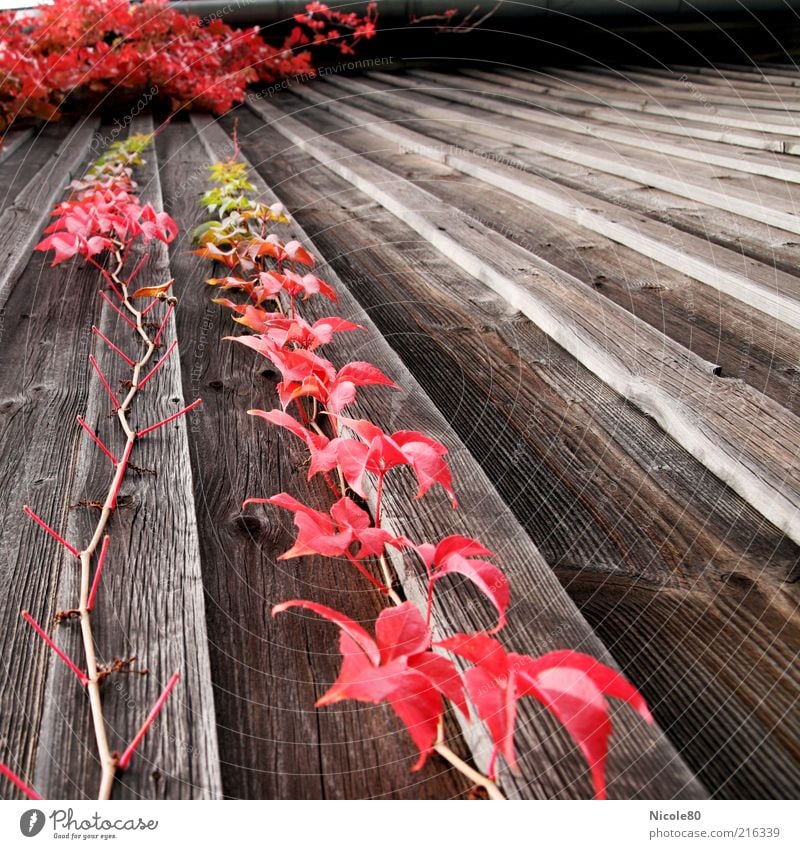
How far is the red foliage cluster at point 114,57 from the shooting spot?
311 cm

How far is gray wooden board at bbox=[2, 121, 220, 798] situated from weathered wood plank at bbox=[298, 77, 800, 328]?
1116 millimetres

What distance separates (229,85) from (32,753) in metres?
3.56

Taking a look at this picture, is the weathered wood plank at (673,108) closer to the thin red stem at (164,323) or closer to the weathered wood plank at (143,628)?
the thin red stem at (164,323)

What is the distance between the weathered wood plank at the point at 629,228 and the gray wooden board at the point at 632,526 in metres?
0.45

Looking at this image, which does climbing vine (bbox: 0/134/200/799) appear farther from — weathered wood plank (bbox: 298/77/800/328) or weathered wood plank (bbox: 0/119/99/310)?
weathered wood plank (bbox: 298/77/800/328)

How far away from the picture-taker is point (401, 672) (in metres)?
0.55

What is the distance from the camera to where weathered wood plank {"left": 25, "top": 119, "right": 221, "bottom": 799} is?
1.86 ft

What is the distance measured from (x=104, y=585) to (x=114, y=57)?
3.45 m

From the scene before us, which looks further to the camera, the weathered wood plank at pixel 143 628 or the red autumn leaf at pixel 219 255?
the red autumn leaf at pixel 219 255

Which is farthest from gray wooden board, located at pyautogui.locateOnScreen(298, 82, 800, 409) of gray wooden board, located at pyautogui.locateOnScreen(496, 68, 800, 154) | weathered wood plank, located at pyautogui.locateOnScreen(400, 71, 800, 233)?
gray wooden board, located at pyautogui.locateOnScreen(496, 68, 800, 154)

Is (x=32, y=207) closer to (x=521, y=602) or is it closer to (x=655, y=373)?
(x=655, y=373)

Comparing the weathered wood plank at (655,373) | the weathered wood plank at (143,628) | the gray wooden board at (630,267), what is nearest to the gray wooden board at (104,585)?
the weathered wood plank at (143,628)

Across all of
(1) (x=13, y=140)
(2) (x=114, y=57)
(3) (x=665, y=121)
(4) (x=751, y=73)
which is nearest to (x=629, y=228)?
(3) (x=665, y=121)

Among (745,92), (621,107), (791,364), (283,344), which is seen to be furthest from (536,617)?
(745,92)
